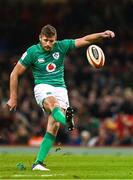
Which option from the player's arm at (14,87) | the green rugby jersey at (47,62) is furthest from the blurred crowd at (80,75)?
the player's arm at (14,87)

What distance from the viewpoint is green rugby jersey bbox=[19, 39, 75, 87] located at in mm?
13375

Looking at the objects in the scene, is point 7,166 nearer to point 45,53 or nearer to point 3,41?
point 45,53

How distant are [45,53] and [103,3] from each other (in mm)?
16782

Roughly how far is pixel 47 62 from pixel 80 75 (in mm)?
13289

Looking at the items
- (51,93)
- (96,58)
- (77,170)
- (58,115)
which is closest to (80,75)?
(77,170)

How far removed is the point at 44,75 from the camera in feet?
44.2

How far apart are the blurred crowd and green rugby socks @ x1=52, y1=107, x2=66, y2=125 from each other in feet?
30.9

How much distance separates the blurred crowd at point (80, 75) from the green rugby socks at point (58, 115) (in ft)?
30.9

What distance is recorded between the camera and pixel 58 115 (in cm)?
1285

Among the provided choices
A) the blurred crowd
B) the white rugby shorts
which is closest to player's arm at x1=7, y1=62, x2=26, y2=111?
the white rugby shorts

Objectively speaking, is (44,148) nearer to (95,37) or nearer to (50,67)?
(50,67)

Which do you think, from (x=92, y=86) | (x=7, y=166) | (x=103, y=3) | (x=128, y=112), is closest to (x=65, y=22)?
(x=103, y=3)

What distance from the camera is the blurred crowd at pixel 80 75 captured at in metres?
23.5

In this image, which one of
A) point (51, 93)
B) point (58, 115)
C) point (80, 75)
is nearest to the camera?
point (58, 115)
